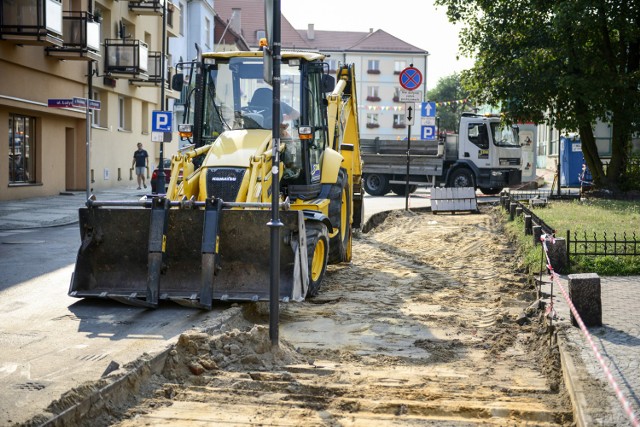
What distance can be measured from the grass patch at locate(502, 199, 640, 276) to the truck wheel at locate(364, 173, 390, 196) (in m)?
9.33

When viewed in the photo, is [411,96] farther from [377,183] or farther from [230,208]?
[230,208]

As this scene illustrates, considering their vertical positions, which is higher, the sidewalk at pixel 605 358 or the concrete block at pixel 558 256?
the concrete block at pixel 558 256

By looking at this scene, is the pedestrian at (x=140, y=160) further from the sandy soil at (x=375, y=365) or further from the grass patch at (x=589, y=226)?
the sandy soil at (x=375, y=365)

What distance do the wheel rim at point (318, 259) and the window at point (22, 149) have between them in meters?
18.4

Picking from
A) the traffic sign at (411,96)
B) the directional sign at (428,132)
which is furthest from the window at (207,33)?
the traffic sign at (411,96)

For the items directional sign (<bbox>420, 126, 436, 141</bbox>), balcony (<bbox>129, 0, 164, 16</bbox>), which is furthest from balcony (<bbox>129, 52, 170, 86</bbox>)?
directional sign (<bbox>420, 126, 436, 141</bbox>)

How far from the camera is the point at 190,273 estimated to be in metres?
9.61

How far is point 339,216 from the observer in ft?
40.2

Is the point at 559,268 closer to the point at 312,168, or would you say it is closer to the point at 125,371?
the point at 312,168

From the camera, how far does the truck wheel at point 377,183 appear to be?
34000 millimetres

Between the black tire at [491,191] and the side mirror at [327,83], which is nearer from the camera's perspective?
the side mirror at [327,83]

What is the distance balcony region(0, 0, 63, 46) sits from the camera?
2489 cm

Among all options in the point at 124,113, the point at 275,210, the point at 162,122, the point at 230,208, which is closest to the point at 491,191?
the point at 162,122

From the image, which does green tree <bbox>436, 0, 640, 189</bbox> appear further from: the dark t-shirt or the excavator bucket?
the excavator bucket
